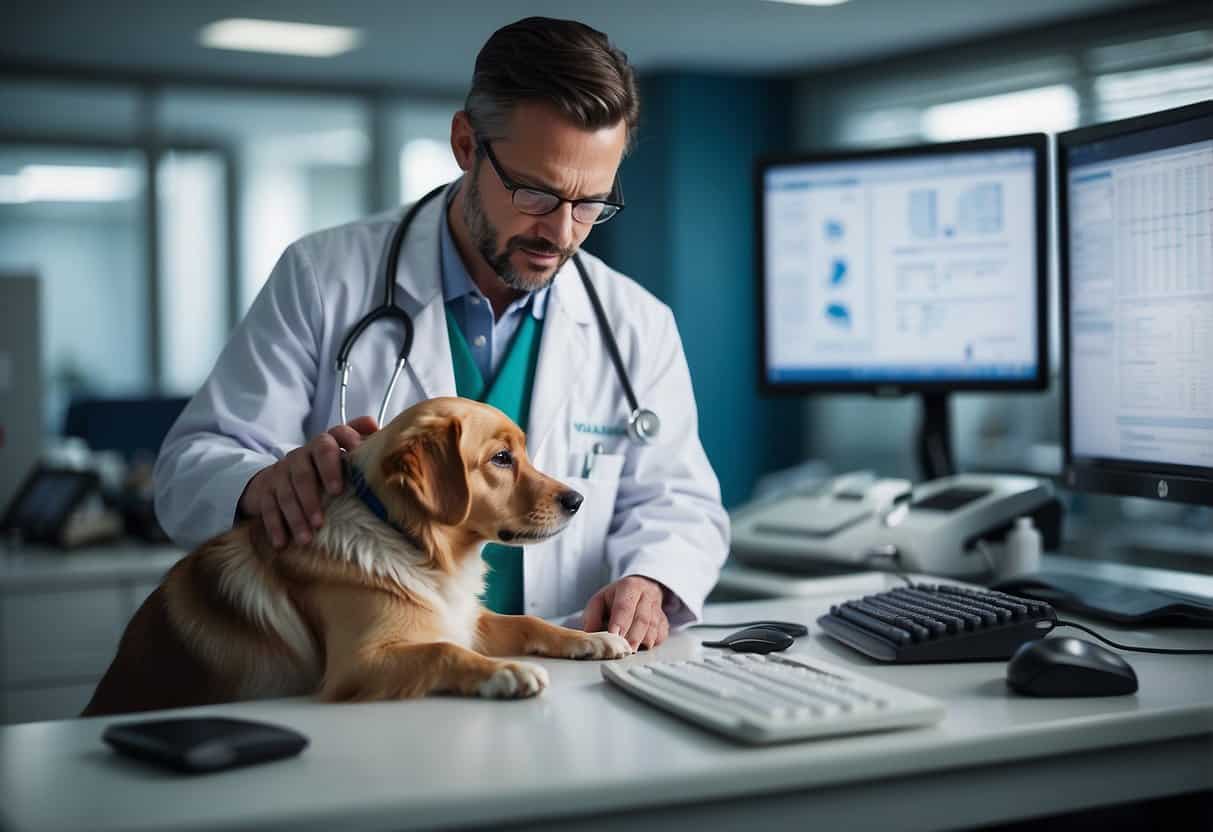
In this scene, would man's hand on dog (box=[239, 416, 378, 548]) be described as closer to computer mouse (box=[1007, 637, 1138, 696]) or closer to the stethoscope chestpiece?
the stethoscope chestpiece

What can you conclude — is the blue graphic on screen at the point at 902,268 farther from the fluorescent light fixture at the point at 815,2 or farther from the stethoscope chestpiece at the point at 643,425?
the fluorescent light fixture at the point at 815,2

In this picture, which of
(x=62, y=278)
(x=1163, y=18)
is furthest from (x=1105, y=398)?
(x=62, y=278)

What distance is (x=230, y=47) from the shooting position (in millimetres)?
6004

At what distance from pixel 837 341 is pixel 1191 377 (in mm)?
997

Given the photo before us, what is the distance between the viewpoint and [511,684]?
1.25 metres

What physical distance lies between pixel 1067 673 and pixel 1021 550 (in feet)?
3.11

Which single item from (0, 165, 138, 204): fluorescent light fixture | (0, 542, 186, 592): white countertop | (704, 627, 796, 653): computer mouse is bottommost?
(0, 542, 186, 592): white countertop

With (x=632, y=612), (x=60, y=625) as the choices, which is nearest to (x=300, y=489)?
(x=632, y=612)

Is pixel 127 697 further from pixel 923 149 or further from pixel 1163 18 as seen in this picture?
pixel 1163 18

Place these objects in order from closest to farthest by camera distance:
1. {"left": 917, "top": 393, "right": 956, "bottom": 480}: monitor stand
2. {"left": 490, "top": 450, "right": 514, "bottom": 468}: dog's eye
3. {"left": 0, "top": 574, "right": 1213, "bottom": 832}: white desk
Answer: {"left": 0, "top": 574, "right": 1213, "bottom": 832}: white desk, {"left": 490, "top": 450, "right": 514, "bottom": 468}: dog's eye, {"left": 917, "top": 393, "right": 956, "bottom": 480}: monitor stand

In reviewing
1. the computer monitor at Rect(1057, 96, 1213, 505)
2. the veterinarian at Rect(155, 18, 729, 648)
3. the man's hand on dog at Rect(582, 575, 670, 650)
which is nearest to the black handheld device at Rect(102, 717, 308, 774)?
the veterinarian at Rect(155, 18, 729, 648)

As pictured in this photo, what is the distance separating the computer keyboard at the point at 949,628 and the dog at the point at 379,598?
0.29 meters

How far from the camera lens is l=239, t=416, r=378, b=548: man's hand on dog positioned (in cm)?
137

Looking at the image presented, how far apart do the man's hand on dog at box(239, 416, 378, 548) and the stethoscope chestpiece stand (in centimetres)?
53
